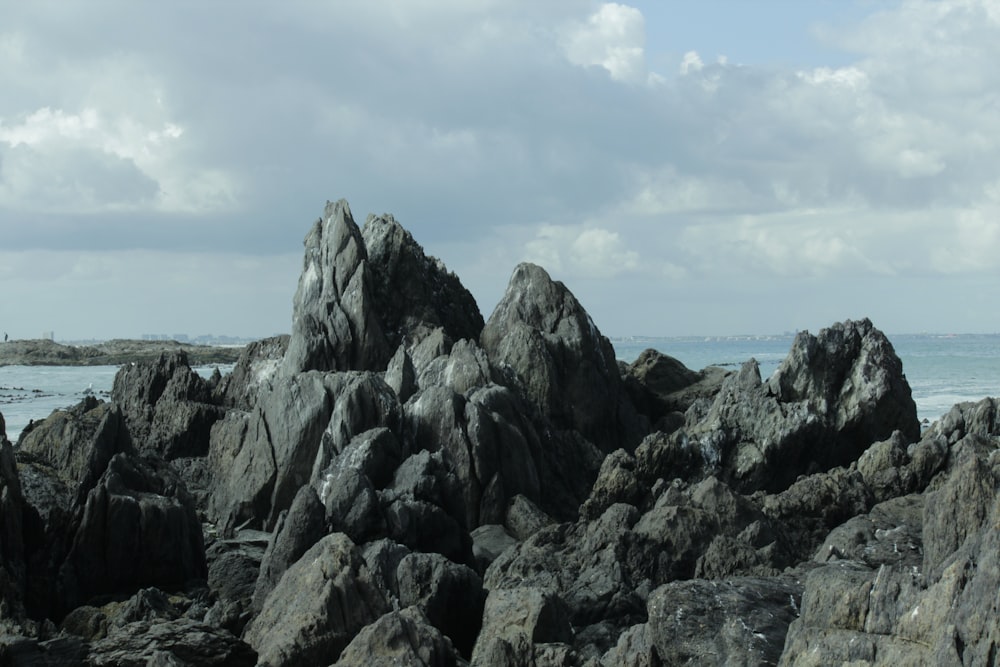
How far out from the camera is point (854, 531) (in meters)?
17.2


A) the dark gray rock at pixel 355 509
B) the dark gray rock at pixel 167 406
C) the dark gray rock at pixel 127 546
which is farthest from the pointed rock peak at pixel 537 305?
the dark gray rock at pixel 127 546

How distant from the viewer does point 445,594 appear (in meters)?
14.9

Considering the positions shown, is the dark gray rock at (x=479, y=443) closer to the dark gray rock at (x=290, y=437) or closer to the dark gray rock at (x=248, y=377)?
the dark gray rock at (x=290, y=437)

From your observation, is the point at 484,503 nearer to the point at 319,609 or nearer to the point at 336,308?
the point at 319,609

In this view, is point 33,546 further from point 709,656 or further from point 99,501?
point 709,656

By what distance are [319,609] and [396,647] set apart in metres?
1.83

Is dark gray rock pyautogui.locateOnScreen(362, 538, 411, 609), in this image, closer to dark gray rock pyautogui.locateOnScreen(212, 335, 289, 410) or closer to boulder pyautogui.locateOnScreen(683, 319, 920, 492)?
boulder pyautogui.locateOnScreen(683, 319, 920, 492)

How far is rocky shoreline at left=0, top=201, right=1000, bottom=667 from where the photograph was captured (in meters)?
12.2

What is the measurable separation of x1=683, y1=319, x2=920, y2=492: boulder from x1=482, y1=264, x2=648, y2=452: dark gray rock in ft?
10.2

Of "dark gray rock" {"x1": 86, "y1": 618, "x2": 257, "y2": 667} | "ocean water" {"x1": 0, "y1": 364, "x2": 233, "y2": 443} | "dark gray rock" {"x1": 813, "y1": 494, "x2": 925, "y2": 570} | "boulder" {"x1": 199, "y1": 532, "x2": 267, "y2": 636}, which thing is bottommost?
"boulder" {"x1": 199, "y1": 532, "x2": 267, "y2": 636}

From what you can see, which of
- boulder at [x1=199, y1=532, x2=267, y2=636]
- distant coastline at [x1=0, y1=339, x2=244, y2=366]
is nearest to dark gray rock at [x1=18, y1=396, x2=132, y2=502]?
boulder at [x1=199, y1=532, x2=267, y2=636]

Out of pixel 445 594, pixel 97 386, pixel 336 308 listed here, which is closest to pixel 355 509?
pixel 445 594

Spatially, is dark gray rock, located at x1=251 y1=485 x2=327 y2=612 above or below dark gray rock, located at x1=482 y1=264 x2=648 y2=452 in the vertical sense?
below

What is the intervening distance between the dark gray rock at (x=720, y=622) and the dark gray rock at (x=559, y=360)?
659 inches
